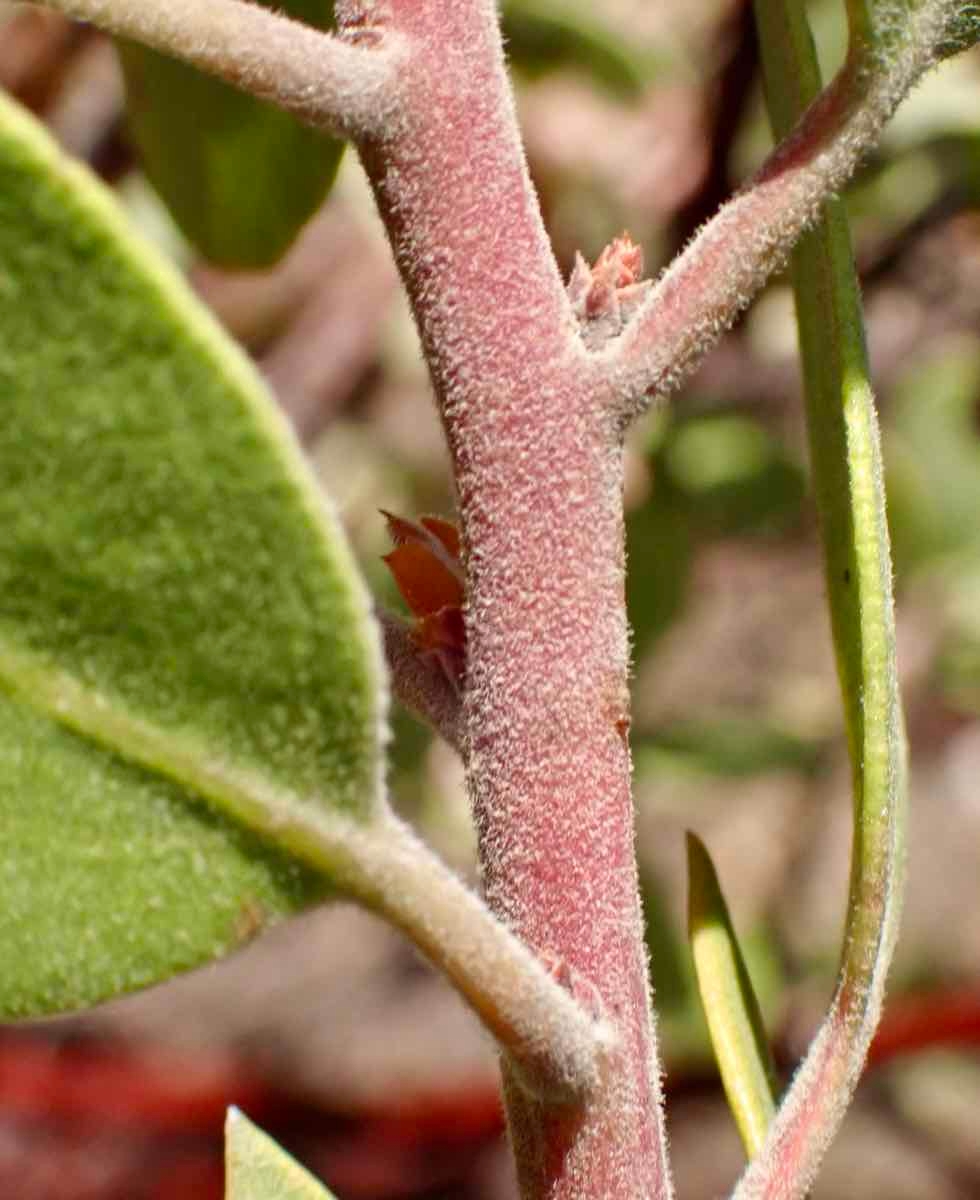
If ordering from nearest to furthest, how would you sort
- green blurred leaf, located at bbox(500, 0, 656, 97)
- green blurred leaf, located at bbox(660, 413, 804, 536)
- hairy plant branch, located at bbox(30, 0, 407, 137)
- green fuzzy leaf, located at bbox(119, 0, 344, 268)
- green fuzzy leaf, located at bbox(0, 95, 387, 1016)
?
green fuzzy leaf, located at bbox(0, 95, 387, 1016), hairy plant branch, located at bbox(30, 0, 407, 137), green fuzzy leaf, located at bbox(119, 0, 344, 268), green blurred leaf, located at bbox(500, 0, 656, 97), green blurred leaf, located at bbox(660, 413, 804, 536)

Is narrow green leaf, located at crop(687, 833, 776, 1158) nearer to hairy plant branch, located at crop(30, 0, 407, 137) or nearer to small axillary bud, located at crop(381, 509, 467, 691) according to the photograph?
small axillary bud, located at crop(381, 509, 467, 691)

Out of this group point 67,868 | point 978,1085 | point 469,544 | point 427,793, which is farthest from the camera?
point 978,1085

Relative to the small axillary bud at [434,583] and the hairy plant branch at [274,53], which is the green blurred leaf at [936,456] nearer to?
the small axillary bud at [434,583]

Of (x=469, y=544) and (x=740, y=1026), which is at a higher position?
(x=469, y=544)

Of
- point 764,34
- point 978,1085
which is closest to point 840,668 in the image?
point 764,34

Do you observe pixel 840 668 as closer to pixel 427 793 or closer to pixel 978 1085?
pixel 427 793

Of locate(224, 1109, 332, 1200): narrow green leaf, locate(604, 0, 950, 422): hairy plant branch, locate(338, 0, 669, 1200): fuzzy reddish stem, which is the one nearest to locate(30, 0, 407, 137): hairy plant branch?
locate(338, 0, 669, 1200): fuzzy reddish stem

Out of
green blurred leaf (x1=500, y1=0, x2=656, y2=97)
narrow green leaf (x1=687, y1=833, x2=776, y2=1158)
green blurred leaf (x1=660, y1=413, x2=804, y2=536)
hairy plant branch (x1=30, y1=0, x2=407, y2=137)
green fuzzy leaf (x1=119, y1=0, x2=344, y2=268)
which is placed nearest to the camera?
hairy plant branch (x1=30, y1=0, x2=407, y2=137)
